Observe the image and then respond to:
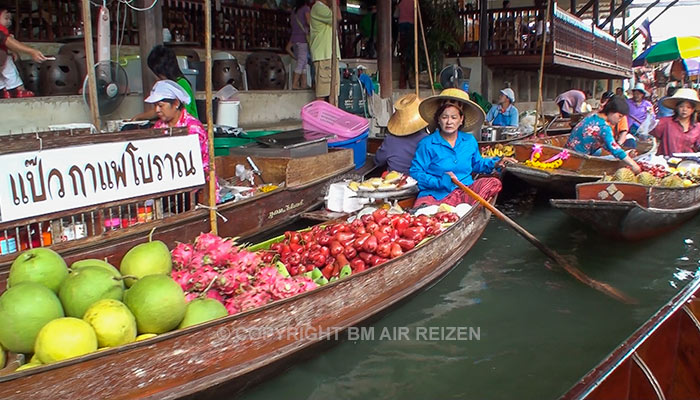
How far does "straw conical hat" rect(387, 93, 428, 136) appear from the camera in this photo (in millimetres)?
6426

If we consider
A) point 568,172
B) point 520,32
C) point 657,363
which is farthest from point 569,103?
point 657,363

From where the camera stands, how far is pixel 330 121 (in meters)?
6.95

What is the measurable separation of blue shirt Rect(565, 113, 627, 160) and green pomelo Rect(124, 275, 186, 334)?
5.20 meters

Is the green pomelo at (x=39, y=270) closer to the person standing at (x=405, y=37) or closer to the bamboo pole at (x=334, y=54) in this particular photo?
the bamboo pole at (x=334, y=54)

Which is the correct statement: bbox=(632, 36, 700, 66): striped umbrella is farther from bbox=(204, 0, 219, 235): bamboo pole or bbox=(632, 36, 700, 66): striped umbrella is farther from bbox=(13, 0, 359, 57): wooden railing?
bbox=(204, 0, 219, 235): bamboo pole

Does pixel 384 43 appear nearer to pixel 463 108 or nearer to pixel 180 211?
pixel 463 108

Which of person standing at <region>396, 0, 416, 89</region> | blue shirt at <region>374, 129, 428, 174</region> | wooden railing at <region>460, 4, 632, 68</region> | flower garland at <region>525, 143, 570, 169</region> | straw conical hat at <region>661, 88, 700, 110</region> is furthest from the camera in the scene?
wooden railing at <region>460, 4, 632, 68</region>

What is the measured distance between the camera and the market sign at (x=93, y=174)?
128 inches

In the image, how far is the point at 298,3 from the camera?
10.3 m

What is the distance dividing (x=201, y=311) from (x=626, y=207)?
3894mm

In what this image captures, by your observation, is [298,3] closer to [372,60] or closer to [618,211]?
[372,60]

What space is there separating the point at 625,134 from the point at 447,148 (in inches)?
120

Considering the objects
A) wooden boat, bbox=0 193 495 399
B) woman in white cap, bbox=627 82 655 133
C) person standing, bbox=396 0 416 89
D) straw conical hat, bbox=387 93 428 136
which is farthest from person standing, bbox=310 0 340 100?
wooden boat, bbox=0 193 495 399

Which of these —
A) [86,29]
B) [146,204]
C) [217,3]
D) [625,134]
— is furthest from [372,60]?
[146,204]
